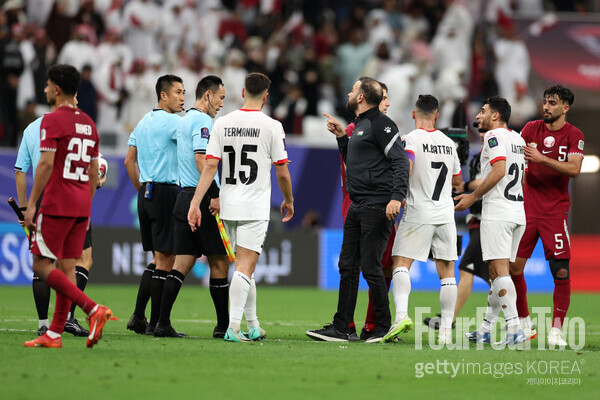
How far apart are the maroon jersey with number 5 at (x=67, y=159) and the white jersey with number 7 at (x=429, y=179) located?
10.9ft

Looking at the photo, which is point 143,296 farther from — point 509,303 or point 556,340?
point 556,340

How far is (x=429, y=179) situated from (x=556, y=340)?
6.97 feet

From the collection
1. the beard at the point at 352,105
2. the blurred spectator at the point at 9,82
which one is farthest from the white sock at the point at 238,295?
the blurred spectator at the point at 9,82

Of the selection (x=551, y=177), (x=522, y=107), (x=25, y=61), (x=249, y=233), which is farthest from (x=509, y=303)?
(x=25, y=61)

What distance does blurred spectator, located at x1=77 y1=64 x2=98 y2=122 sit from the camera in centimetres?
1953

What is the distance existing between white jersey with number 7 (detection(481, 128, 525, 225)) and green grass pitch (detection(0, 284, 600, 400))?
1.39 meters

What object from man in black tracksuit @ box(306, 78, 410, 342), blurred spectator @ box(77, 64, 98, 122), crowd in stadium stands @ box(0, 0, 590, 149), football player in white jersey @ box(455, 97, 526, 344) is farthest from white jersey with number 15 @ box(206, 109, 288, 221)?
blurred spectator @ box(77, 64, 98, 122)

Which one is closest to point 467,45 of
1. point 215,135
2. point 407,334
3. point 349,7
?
point 349,7

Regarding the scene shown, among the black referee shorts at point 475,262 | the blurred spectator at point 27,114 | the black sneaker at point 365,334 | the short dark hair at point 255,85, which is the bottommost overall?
the black sneaker at point 365,334

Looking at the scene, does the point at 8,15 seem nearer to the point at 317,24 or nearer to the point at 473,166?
the point at 317,24

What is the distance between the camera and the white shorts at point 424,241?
9797 millimetres

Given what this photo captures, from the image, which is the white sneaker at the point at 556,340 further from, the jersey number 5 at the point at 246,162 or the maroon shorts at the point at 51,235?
the maroon shorts at the point at 51,235

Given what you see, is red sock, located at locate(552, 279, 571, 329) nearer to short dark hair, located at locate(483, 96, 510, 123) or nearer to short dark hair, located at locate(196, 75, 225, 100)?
short dark hair, located at locate(483, 96, 510, 123)

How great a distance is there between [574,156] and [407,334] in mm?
2707
